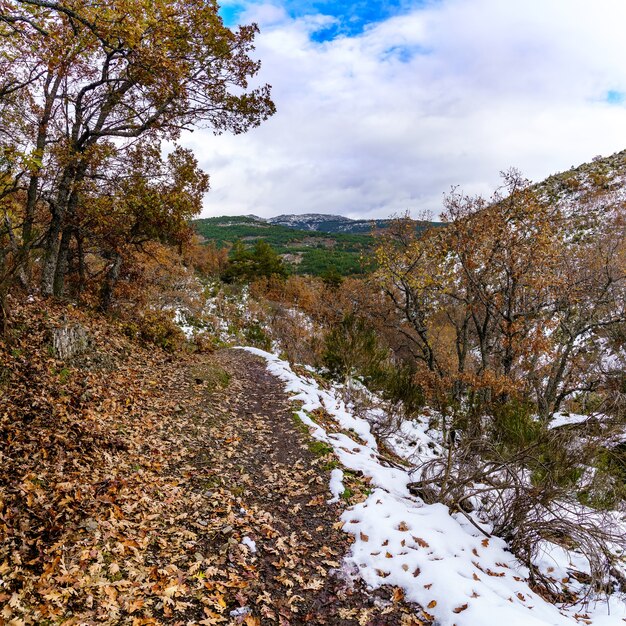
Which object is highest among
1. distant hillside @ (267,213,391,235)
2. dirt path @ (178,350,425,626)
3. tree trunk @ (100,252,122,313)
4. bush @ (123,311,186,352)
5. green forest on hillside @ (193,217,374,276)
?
distant hillside @ (267,213,391,235)

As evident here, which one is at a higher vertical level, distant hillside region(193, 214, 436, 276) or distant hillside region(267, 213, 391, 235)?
distant hillside region(267, 213, 391, 235)

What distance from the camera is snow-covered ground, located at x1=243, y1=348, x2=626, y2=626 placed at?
3688 millimetres

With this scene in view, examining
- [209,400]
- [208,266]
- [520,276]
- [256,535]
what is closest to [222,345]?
[209,400]

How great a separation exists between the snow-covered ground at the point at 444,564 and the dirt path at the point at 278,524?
0.77ft

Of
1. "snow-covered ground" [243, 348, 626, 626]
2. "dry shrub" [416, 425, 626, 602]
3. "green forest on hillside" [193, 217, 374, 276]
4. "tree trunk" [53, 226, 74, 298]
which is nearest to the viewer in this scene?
"snow-covered ground" [243, 348, 626, 626]

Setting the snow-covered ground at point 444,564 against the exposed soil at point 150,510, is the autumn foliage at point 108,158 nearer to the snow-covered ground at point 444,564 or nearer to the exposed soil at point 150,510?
the exposed soil at point 150,510

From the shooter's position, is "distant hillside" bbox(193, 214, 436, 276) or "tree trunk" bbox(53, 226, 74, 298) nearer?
"tree trunk" bbox(53, 226, 74, 298)

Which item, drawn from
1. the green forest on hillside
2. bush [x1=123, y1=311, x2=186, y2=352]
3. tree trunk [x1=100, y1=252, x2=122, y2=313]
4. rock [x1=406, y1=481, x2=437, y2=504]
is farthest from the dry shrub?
the green forest on hillside

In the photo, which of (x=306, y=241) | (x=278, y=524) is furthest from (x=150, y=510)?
(x=306, y=241)

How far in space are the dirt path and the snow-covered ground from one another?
0.77 feet

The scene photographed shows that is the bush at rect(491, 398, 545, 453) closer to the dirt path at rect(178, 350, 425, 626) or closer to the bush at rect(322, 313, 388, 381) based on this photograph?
the bush at rect(322, 313, 388, 381)

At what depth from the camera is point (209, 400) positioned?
8969 millimetres

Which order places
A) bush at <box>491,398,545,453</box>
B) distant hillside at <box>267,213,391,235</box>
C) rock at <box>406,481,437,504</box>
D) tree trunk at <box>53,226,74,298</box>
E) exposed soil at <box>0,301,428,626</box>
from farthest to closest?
distant hillside at <box>267,213,391,235</box>, tree trunk at <box>53,226,74,298</box>, bush at <box>491,398,545,453</box>, rock at <box>406,481,437,504</box>, exposed soil at <box>0,301,428,626</box>

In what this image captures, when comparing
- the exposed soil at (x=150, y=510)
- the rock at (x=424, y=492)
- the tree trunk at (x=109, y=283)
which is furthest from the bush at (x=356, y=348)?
the tree trunk at (x=109, y=283)
